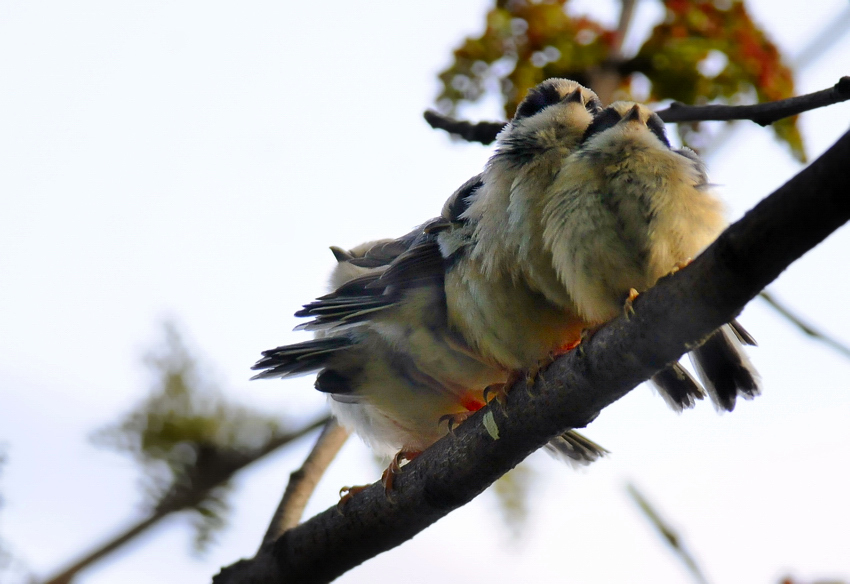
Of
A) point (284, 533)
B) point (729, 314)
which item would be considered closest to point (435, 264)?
point (284, 533)

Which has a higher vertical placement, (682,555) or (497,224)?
A: (497,224)

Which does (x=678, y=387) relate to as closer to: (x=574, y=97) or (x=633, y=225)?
(x=633, y=225)

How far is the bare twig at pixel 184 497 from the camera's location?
2.09 m

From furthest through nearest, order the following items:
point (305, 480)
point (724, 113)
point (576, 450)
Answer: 1. point (576, 450)
2. point (305, 480)
3. point (724, 113)

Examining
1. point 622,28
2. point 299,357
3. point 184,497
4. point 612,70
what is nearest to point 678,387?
point 299,357

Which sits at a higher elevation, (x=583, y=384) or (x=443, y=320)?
(x=443, y=320)

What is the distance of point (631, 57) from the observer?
3666mm

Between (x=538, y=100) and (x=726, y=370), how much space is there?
103 centimetres

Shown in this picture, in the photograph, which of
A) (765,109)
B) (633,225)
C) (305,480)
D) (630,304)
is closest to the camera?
(630,304)

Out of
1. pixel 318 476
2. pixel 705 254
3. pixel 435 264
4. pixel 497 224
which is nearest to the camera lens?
pixel 705 254

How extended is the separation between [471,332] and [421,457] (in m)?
0.40

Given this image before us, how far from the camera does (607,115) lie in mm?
2314

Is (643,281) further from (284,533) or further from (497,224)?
(284,533)

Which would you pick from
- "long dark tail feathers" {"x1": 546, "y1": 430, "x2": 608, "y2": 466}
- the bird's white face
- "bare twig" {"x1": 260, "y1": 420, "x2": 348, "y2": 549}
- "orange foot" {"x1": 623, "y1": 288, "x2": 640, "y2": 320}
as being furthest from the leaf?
"bare twig" {"x1": 260, "y1": 420, "x2": 348, "y2": 549}
